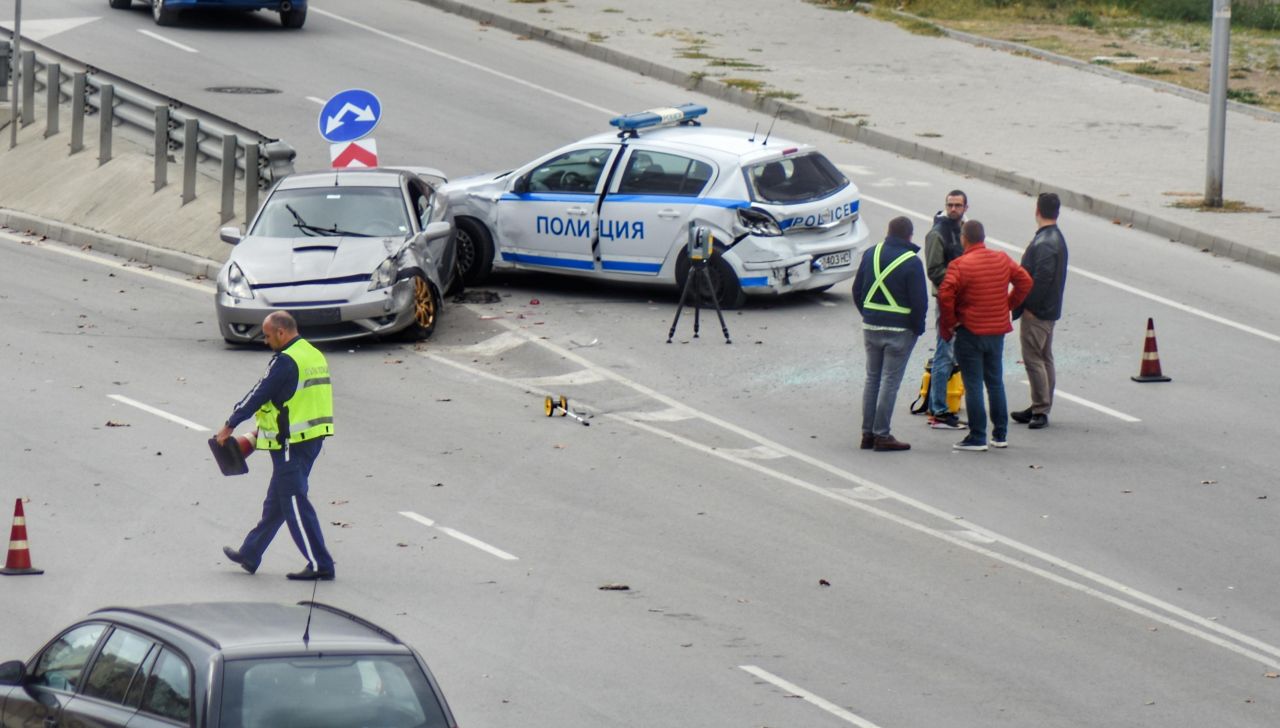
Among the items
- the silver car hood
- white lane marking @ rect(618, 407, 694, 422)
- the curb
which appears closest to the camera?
white lane marking @ rect(618, 407, 694, 422)

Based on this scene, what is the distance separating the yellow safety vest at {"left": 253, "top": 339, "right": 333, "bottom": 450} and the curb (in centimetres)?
977

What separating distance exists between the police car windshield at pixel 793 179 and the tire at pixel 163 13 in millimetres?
16905

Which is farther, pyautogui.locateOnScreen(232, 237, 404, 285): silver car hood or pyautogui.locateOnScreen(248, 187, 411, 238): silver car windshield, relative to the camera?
pyautogui.locateOnScreen(248, 187, 411, 238): silver car windshield

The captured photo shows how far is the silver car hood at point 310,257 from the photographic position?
1805 cm

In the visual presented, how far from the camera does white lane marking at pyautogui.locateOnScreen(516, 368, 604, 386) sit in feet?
56.2

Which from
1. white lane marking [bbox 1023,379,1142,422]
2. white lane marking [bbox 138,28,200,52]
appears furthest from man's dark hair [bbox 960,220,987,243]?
white lane marking [bbox 138,28,200,52]

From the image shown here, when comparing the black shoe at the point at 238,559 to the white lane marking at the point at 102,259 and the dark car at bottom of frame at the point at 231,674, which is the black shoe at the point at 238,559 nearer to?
the dark car at bottom of frame at the point at 231,674

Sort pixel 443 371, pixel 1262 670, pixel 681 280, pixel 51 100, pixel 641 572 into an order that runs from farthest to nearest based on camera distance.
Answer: pixel 51 100, pixel 681 280, pixel 443 371, pixel 641 572, pixel 1262 670

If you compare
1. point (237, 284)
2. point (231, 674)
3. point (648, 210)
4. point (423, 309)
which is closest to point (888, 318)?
point (648, 210)

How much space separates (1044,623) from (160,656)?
591cm

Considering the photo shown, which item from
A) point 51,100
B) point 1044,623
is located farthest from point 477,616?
point 51,100

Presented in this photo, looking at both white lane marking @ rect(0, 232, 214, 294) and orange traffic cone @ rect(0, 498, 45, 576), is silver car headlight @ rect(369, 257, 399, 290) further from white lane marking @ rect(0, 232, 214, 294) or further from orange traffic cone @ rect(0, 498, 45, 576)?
orange traffic cone @ rect(0, 498, 45, 576)

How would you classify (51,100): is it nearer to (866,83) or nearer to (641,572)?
(866,83)

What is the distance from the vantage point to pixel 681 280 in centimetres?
1925
